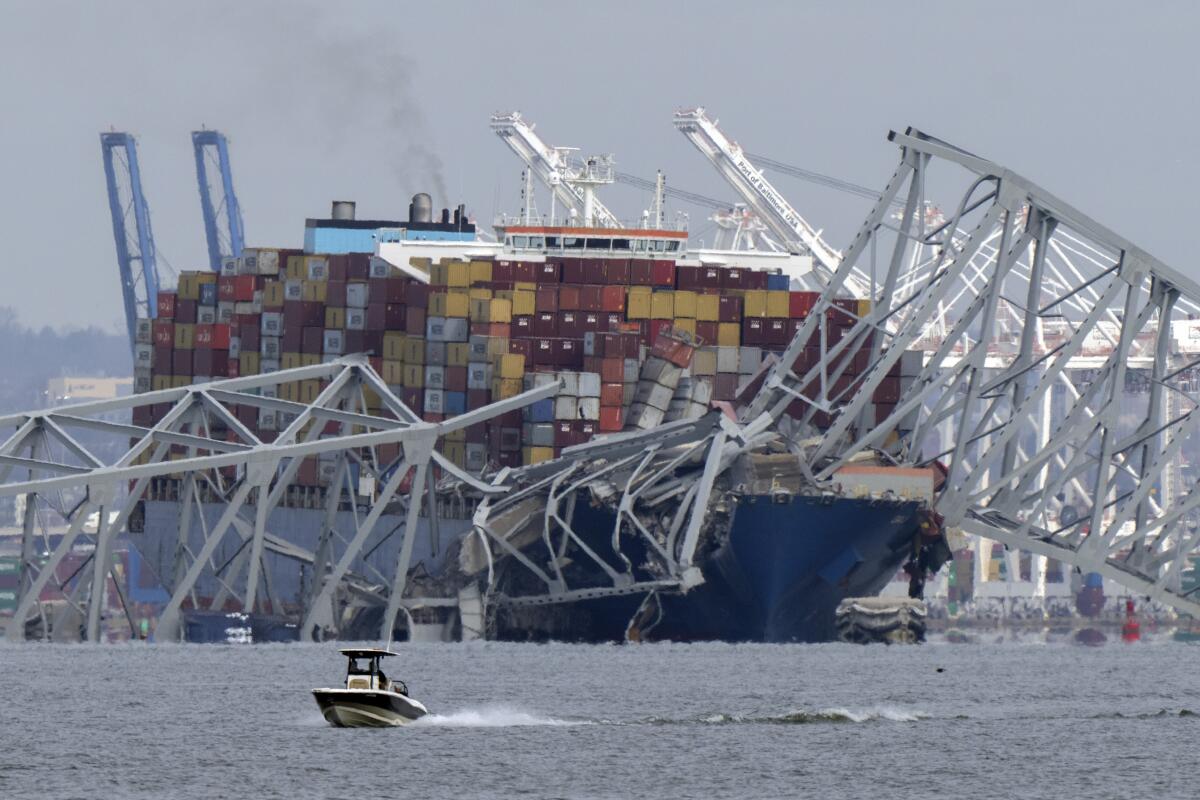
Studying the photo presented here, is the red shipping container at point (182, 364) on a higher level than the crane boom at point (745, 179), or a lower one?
lower

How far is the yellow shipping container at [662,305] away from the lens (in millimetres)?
115438

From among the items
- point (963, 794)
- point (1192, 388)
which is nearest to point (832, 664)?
point (963, 794)

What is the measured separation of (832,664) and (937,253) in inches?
623

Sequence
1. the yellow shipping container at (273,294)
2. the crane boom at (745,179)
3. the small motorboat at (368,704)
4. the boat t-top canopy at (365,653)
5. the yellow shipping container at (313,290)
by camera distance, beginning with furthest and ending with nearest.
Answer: the crane boom at (745,179) < the yellow shipping container at (273,294) < the yellow shipping container at (313,290) < the small motorboat at (368,704) < the boat t-top canopy at (365,653)

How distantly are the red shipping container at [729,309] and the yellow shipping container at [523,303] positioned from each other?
23.5ft

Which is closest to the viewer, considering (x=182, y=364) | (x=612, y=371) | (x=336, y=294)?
(x=612, y=371)

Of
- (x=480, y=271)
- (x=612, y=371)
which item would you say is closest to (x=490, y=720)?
(x=612, y=371)

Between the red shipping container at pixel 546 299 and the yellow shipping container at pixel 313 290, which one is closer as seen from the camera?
the red shipping container at pixel 546 299

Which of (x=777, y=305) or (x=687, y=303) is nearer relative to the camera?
(x=777, y=305)

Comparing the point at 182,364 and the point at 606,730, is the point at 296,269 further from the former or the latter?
the point at 606,730

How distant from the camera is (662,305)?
11550cm

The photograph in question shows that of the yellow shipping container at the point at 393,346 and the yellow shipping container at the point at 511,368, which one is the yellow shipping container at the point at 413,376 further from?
the yellow shipping container at the point at 511,368

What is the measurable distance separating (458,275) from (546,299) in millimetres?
4236

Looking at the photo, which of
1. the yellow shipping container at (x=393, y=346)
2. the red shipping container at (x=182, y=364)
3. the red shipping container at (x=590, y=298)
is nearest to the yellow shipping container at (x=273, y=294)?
the red shipping container at (x=182, y=364)
